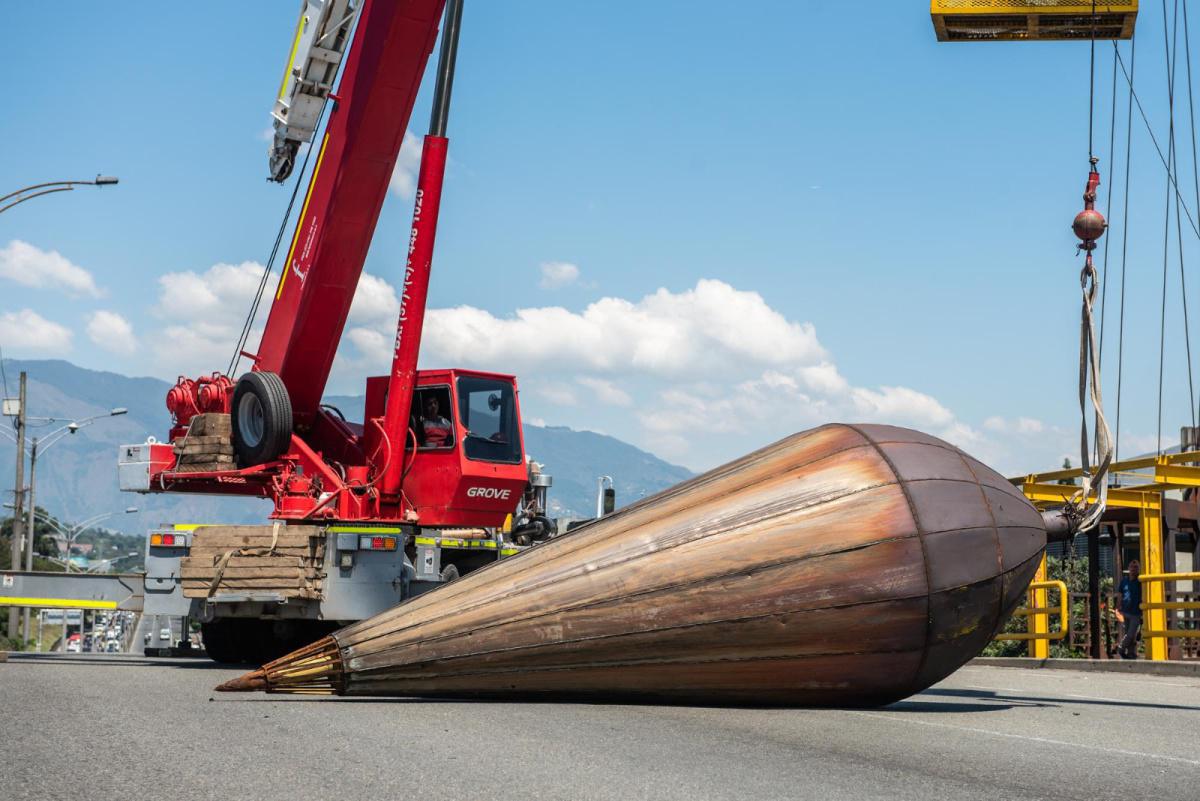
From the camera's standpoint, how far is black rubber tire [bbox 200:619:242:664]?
48.3ft

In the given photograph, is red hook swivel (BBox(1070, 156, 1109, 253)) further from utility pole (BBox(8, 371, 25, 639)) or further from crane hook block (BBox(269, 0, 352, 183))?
utility pole (BBox(8, 371, 25, 639))

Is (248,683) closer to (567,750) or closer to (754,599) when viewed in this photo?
(567,750)

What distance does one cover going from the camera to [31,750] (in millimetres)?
6578

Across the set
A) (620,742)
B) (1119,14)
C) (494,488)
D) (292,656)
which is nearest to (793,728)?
(620,742)

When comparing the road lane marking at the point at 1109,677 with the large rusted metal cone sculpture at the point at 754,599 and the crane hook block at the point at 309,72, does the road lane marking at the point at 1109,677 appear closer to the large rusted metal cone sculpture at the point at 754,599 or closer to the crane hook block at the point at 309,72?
the large rusted metal cone sculpture at the point at 754,599

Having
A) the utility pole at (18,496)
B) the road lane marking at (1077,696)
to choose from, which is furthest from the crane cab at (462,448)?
the utility pole at (18,496)

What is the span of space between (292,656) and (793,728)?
3.43 metres

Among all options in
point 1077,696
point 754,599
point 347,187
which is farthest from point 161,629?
point 1077,696

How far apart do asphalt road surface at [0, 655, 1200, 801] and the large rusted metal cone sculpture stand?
214 mm

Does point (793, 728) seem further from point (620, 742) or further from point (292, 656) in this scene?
point (292, 656)

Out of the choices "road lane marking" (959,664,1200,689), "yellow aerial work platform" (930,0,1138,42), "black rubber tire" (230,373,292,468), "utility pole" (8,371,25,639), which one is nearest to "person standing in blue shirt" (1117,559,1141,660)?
"road lane marking" (959,664,1200,689)

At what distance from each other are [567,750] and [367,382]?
911 centimetres

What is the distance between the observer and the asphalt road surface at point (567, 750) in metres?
5.61

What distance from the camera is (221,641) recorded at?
14789mm
